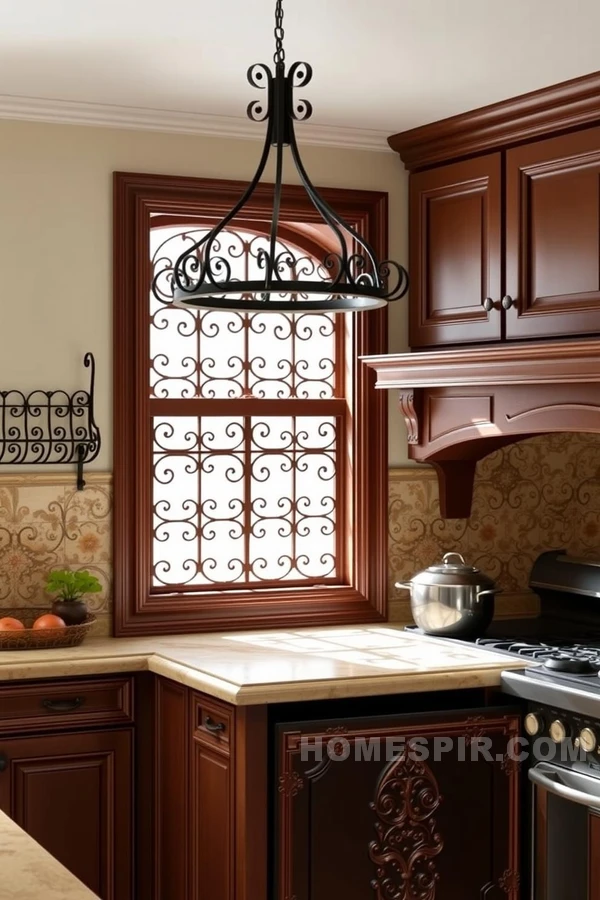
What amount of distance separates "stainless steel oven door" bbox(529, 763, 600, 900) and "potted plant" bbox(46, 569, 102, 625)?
1.32 meters

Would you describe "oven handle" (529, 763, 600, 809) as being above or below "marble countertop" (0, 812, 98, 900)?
below

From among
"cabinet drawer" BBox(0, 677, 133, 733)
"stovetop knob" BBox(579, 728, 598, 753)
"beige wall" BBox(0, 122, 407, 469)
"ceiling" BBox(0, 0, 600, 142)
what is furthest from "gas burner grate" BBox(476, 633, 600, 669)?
"ceiling" BBox(0, 0, 600, 142)

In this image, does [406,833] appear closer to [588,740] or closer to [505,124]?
[588,740]

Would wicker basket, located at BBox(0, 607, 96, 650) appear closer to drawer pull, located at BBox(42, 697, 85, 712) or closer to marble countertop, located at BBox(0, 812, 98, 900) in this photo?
drawer pull, located at BBox(42, 697, 85, 712)

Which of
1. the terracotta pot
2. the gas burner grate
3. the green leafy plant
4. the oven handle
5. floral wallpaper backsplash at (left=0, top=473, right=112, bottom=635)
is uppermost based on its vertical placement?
floral wallpaper backsplash at (left=0, top=473, right=112, bottom=635)

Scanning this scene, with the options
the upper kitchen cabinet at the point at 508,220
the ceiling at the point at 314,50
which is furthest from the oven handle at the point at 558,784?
the ceiling at the point at 314,50

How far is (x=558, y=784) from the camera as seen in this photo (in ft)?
10.5

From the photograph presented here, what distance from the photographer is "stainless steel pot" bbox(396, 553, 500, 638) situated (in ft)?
12.5

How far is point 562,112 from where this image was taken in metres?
3.56

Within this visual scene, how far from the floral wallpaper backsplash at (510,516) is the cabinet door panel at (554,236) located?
752mm

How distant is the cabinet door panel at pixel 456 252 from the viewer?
12.6 ft

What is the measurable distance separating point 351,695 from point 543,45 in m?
1.65

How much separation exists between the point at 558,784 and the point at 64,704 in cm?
131

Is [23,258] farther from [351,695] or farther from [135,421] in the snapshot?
[351,695]
